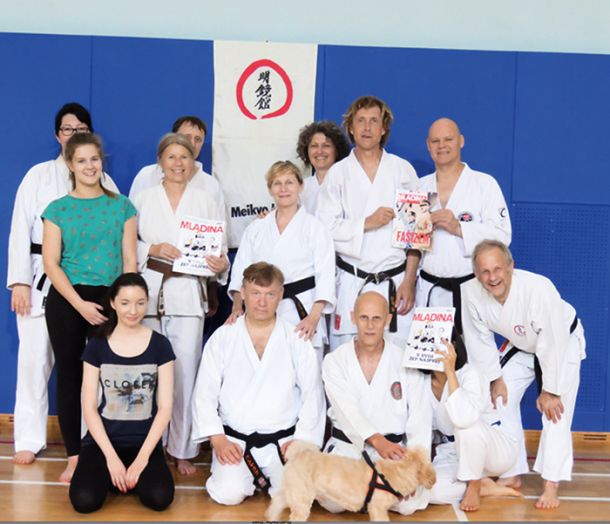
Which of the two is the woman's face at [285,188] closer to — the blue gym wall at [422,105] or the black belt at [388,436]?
the blue gym wall at [422,105]

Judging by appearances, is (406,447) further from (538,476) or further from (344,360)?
(538,476)

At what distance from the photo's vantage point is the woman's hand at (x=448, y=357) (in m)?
3.45

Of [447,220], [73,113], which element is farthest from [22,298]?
[447,220]

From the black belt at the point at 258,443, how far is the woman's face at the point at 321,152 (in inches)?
57.9

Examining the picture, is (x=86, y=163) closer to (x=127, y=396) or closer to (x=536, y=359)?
(x=127, y=396)

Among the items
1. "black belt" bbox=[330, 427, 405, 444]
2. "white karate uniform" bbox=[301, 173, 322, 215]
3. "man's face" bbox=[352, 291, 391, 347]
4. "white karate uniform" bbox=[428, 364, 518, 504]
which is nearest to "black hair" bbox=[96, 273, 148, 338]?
"man's face" bbox=[352, 291, 391, 347]

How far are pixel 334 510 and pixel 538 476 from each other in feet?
3.98

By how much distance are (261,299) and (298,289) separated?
1.20 ft

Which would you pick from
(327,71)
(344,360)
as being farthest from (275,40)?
(344,360)

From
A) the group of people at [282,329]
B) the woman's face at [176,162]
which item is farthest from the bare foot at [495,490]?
the woman's face at [176,162]

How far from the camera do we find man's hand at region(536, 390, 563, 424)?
11.6ft

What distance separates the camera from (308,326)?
3.74 m

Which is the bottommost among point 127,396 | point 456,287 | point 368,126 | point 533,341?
point 127,396

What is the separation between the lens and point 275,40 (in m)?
4.73
